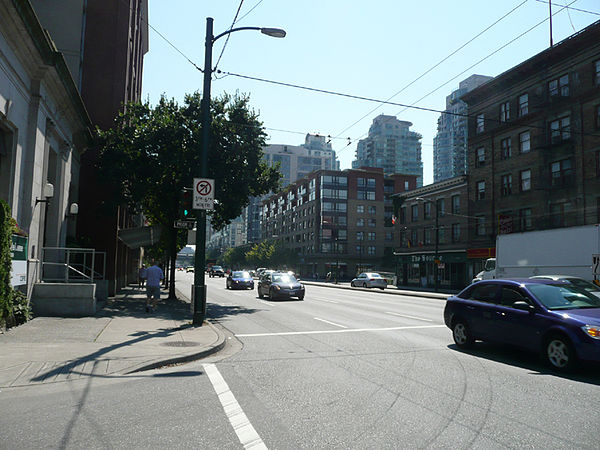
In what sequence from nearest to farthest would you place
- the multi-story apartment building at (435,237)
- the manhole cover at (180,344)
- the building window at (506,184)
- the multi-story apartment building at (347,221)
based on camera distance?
the manhole cover at (180,344)
the building window at (506,184)
the multi-story apartment building at (435,237)
the multi-story apartment building at (347,221)

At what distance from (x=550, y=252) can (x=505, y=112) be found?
26.5 meters

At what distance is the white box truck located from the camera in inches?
Answer: 703

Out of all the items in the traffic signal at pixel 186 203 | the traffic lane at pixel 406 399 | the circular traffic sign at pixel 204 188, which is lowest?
the traffic lane at pixel 406 399

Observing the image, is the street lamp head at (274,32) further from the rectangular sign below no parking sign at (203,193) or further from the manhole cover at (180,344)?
the manhole cover at (180,344)

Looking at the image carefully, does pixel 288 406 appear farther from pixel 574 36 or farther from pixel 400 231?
pixel 400 231

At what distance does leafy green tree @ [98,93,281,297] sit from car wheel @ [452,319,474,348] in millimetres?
13967

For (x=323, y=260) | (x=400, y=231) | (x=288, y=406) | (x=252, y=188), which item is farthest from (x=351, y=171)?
(x=288, y=406)

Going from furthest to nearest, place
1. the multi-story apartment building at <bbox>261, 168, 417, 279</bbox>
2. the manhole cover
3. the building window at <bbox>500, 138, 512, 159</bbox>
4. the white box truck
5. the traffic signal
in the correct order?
the multi-story apartment building at <bbox>261, 168, 417, 279</bbox>, the building window at <bbox>500, 138, 512, 159</bbox>, the white box truck, the traffic signal, the manhole cover

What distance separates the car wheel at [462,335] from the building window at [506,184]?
3494 centimetres

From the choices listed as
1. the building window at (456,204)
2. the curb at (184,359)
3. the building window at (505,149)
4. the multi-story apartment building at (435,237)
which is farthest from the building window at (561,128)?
the curb at (184,359)

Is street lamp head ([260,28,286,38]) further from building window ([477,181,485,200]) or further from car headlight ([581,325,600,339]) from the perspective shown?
building window ([477,181,485,200])

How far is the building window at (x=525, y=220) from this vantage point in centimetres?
3909

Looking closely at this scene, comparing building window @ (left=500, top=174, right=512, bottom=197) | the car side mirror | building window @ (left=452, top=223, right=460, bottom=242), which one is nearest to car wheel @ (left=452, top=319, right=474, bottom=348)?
the car side mirror

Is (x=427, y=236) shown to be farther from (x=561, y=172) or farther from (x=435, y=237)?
(x=561, y=172)
